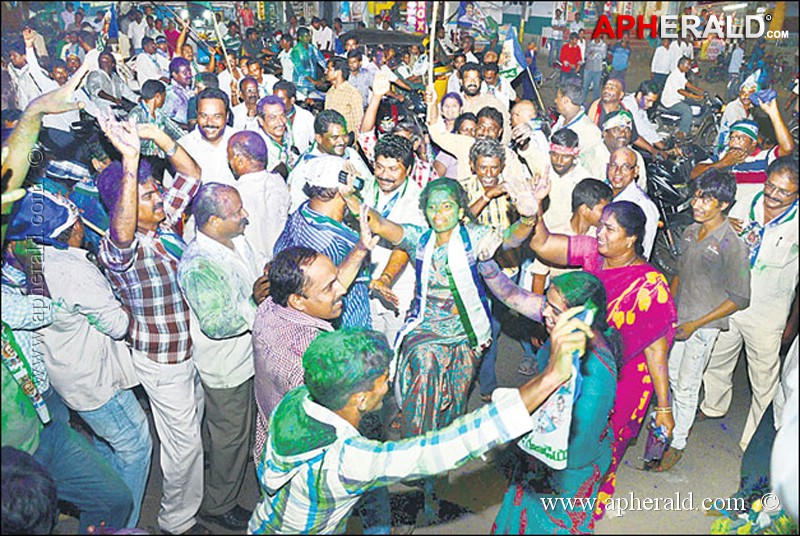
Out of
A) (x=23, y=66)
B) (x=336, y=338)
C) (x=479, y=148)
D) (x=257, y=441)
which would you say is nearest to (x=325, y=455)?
(x=336, y=338)

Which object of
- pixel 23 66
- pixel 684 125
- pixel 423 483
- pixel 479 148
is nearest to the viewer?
pixel 423 483

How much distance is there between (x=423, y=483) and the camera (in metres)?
3.18

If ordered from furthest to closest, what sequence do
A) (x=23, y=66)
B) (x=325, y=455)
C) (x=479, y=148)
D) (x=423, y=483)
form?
(x=23, y=66)
(x=479, y=148)
(x=423, y=483)
(x=325, y=455)

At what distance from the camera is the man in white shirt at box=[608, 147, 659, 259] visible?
3717 millimetres

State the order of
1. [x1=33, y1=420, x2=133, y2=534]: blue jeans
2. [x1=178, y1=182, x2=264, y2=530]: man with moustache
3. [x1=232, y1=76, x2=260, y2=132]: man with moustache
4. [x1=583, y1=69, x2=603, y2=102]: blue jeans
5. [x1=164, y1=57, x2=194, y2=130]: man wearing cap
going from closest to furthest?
[x1=33, y1=420, x2=133, y2=534]: blue jeans
[x1=178, y1=182, x2=264, y2=530]: man with moustache
[x1=232, y1=76, x2=260, y2=132]: man with moustache
[x1=164, y1=57, x2=194, y2=130]: man wearing cap
[x1=583, y1=69, x2=603, y2=102]: blue jeans

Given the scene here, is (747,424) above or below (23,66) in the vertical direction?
below

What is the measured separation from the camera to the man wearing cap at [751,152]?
3506 mm

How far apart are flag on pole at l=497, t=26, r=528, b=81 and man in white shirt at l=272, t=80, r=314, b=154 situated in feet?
8.14

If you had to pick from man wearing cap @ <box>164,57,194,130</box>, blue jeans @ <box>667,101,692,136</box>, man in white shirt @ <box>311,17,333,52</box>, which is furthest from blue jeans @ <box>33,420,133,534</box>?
man in white shirt @ <box>311,17,333,52</box>

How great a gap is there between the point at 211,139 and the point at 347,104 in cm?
200

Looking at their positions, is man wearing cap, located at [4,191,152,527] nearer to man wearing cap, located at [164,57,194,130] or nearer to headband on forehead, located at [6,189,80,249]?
headband on forehead, located at [6,189,80,249]

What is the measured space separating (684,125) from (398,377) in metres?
5.78

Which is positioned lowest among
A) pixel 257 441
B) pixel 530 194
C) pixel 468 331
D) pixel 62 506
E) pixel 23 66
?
pixel 62 506

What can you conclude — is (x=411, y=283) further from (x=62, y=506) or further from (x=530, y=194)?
(x=62, y=506)
